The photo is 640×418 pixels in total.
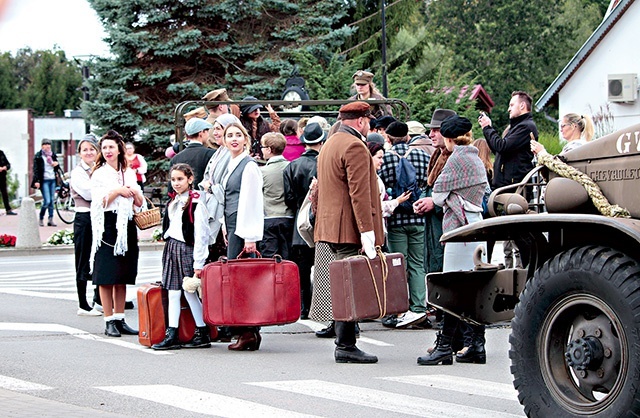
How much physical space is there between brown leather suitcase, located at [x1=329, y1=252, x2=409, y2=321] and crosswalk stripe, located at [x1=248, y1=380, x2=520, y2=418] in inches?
33.9

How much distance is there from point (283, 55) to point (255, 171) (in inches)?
889

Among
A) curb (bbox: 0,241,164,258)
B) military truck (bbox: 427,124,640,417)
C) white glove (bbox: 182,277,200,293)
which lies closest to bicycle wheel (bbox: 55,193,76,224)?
curb (bbox: 0,241,164,258)

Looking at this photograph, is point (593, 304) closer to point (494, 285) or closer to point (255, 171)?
point (494, 285)

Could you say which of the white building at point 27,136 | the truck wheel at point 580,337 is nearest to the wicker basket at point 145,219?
the truck wheel at point 580,337

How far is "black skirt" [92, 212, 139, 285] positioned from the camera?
36.1 feet

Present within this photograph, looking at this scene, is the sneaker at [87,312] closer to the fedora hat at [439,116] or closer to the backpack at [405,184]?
the backpack at [405,184]

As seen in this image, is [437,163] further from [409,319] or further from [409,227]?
[409,319]

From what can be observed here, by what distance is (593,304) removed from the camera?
19.8 ft

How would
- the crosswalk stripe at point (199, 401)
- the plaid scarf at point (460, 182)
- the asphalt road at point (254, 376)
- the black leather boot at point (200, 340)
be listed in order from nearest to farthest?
the crosswalk stripe at point (199, 401), the asphalt road at point (254, 376), the plaid scarf at point (460, 182), the black leather boot at point (200, 340)

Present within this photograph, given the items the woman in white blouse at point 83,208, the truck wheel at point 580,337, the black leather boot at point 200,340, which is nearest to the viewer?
the truck wheel at point 580,337

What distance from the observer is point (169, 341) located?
10.3m

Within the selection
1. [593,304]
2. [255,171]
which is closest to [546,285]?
[593,304]

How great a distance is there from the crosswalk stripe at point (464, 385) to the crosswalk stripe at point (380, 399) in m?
0.44

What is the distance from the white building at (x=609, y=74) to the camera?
122 feet
